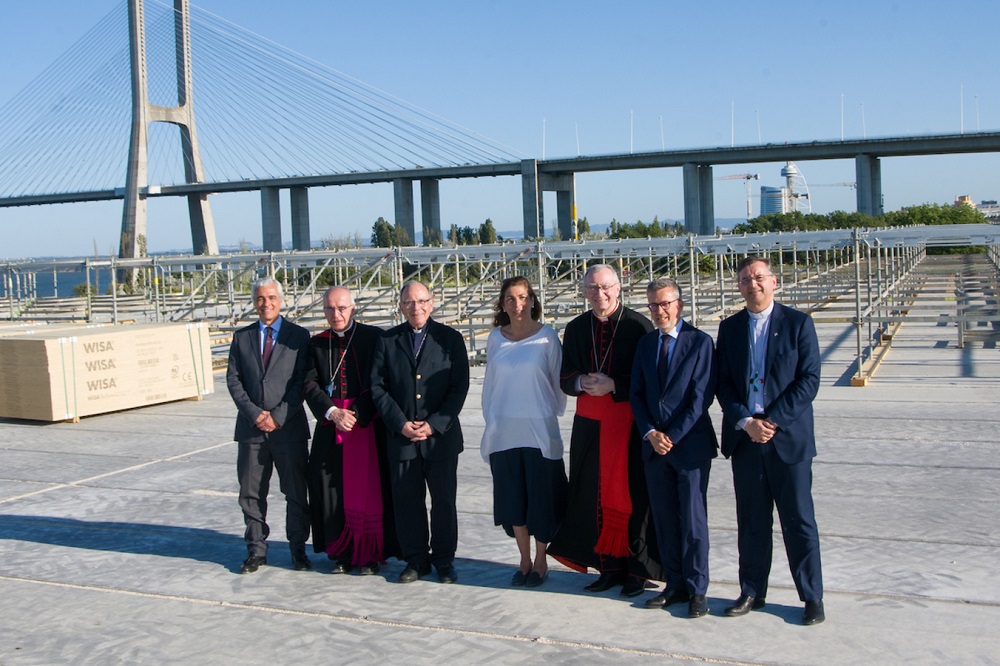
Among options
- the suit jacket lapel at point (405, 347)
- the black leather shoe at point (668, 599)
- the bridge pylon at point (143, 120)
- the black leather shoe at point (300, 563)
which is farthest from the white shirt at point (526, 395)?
the bridge pylon at point (143, 120)

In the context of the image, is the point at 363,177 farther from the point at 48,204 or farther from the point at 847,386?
the point at 847,386

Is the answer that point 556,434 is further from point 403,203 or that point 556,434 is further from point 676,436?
point 403,203

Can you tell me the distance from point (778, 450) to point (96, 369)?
8.84 metres

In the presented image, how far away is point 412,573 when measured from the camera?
5.18 meters

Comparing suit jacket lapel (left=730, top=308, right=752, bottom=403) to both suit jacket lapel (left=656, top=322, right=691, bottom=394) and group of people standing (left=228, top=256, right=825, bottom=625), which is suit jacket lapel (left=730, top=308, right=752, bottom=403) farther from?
suit jacket lapel (left=656, top=322, right=691, bottom=394)

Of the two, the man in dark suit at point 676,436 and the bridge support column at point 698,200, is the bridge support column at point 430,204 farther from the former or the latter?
the man in dark suit at point 676,436

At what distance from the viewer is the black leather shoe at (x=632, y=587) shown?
4793 mm

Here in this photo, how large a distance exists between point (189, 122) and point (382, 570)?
177ft

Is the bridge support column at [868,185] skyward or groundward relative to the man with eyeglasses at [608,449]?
skyward

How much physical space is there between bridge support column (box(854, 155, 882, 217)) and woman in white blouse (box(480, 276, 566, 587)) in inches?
2183

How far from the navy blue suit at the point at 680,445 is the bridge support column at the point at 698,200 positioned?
184 feet

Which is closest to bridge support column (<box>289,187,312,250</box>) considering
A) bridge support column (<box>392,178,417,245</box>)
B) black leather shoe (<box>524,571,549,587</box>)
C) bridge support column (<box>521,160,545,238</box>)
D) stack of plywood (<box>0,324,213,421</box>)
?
bridge support column (<box>392,178,417,245</box>)

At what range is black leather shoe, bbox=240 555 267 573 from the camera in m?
5.39

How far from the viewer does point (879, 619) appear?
4.36 m
